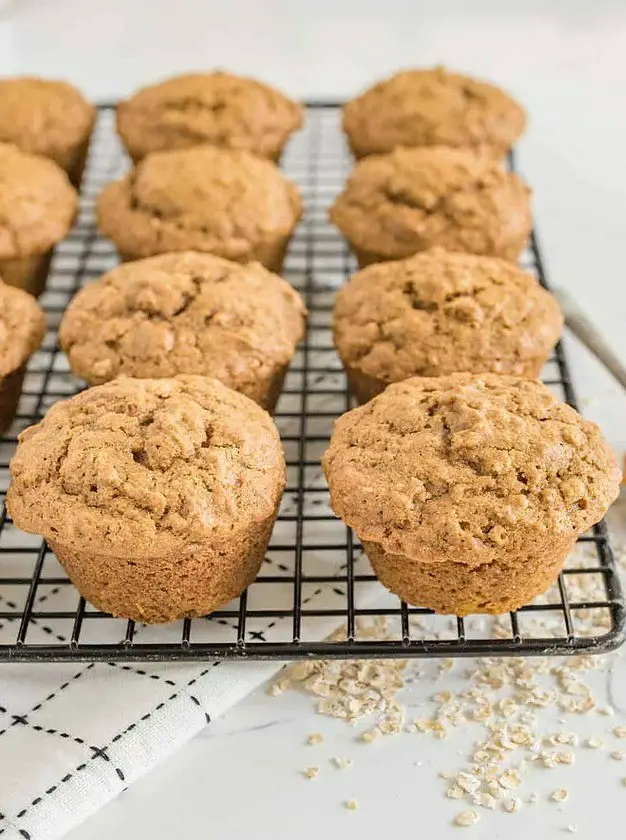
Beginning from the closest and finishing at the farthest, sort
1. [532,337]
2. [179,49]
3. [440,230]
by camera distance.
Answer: [532,337] → [440,230] → [179,49]

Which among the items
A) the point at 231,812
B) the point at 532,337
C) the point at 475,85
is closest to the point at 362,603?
the point at 231,812

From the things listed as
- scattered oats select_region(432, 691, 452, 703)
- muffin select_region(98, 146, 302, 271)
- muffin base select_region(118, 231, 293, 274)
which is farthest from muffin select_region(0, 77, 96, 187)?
scattered oats select_region(432, 691, 452, 703)

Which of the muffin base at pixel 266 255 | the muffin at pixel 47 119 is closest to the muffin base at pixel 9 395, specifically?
the muffin base at pixel 266 255

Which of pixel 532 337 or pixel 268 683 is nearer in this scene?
pixel 268 683

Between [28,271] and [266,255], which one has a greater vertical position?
[266,255]

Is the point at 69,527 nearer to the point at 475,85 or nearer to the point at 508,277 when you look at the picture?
the point at 508,277

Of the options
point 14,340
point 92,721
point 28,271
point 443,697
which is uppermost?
point 14,340

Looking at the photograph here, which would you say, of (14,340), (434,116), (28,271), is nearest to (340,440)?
(14,340)

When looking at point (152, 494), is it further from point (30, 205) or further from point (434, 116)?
point (434, 116)
